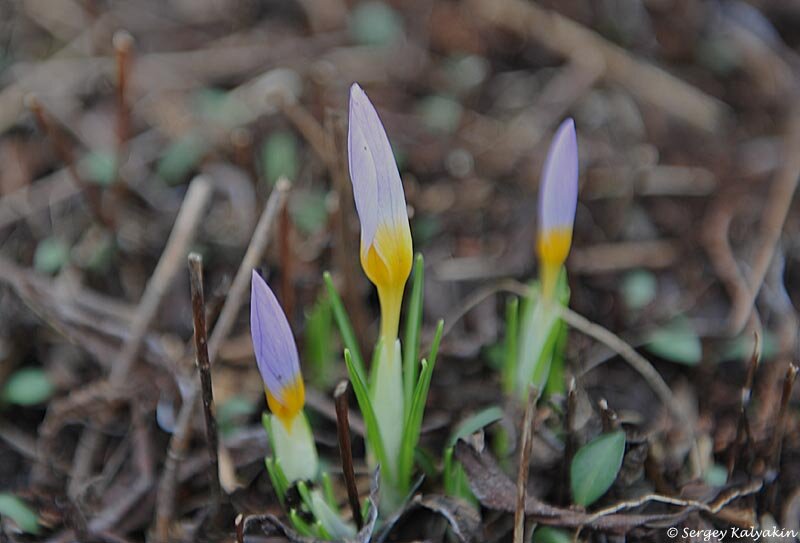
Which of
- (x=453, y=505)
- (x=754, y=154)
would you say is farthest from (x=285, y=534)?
(x=754, y=154)

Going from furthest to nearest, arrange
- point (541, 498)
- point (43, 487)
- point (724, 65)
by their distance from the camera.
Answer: point (724, 65) → point (43, 487) → point (541, 498)

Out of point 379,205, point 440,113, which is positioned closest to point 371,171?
point 379,205

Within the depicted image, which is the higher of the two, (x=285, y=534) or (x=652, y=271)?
(x=285, y=534)

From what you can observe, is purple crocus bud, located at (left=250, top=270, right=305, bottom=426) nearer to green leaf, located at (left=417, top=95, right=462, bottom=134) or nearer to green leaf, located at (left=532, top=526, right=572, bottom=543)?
green leaf, located at (left=532, top=526, right=572, bottom=543)

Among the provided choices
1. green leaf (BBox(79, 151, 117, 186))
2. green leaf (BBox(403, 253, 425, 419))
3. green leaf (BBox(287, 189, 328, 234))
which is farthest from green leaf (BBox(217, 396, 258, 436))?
green leaf (BBox(79, 151, 117, 186))

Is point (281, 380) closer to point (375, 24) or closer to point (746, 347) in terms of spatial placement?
point (746, 347)

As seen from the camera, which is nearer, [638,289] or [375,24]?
[638,289]

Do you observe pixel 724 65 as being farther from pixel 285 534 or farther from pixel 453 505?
pixel 285 534
